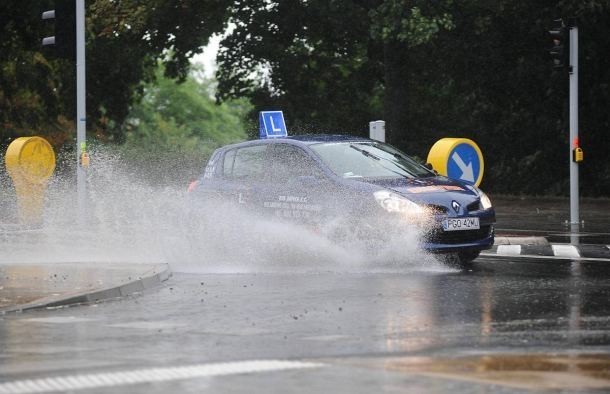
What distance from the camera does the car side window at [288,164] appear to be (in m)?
A: 16.9

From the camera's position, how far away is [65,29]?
24.1 metres

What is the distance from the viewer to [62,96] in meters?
46.4

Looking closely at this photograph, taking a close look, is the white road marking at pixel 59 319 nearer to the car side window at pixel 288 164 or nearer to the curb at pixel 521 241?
the car side window at pixel 288 164

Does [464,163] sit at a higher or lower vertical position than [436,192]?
higher

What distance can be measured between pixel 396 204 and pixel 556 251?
3451mm

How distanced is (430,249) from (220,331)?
559cm

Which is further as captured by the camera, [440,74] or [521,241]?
[440,74]

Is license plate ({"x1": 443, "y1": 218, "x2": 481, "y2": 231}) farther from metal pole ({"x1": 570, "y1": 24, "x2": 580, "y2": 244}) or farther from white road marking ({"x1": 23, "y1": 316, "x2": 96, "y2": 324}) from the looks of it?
metal pole ({"x1": 570, "y1": 24, "x2": 580, "y2": 244})

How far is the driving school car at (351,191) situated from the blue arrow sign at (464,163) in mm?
3037

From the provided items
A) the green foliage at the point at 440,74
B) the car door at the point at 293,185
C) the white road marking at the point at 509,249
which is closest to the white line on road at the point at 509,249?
the white road marking at the point at 509,249

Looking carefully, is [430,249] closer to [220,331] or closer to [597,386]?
[220,331]

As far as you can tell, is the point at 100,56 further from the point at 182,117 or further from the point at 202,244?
the point at 182,117

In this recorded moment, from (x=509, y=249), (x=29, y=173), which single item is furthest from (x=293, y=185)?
(x=29, y=173)

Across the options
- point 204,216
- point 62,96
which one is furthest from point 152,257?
point 62,96
